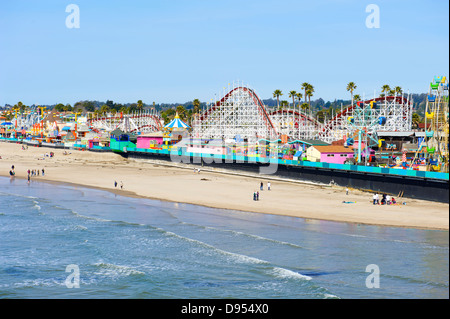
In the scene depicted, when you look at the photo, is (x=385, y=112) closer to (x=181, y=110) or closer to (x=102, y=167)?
(x=102, y=167)

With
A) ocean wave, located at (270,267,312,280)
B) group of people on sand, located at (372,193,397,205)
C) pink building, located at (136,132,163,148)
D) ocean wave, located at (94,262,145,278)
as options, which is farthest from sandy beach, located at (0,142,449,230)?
ocean wave, located at (94,262,145,278)

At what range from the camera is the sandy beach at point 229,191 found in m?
34.5

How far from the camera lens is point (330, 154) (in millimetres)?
54625

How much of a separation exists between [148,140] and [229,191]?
127 ft

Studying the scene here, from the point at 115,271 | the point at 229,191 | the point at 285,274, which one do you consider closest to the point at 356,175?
the point at 229,191

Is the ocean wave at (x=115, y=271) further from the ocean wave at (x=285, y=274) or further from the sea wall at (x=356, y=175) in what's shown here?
the sea wall at (x=356, y=175)

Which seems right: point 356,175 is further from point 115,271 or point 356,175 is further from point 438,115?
point 115,271

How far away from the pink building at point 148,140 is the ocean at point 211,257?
45.8 m

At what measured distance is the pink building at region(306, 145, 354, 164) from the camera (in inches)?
2147

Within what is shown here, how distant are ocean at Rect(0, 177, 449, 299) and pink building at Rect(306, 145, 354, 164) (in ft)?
67.1

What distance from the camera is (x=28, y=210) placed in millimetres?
37750

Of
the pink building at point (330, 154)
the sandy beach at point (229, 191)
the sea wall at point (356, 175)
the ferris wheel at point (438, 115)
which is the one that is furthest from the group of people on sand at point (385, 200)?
the pink building at point (330, 154)

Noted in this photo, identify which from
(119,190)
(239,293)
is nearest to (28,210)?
(119,190)

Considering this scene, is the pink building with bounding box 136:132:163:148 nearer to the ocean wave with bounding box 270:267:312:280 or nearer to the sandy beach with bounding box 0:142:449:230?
the sandy beach with bounding box 0:142:449:230
